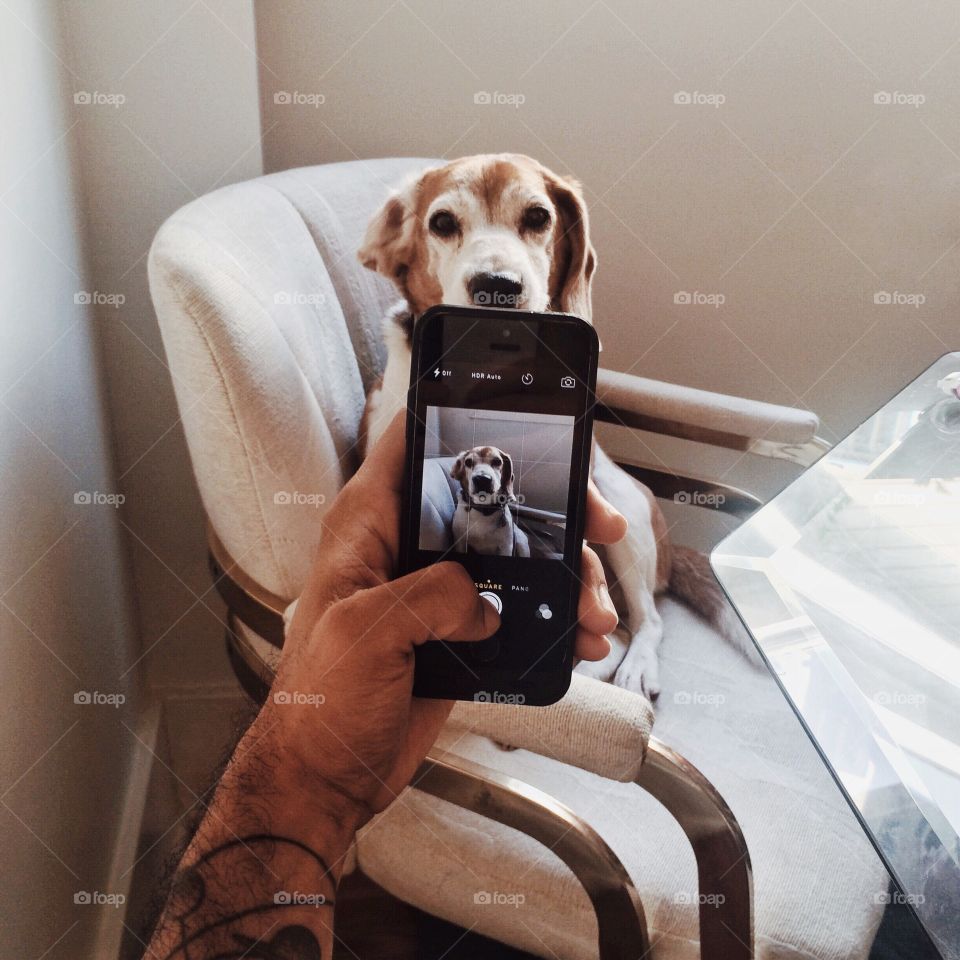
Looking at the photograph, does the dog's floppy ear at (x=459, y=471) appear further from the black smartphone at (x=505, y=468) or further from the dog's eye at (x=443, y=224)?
the dog's eye at (x=443, y=224)

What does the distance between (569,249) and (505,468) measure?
1.67 ft

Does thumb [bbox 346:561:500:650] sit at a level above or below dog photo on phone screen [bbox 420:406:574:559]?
below

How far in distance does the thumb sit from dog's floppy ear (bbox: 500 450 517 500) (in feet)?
0.22

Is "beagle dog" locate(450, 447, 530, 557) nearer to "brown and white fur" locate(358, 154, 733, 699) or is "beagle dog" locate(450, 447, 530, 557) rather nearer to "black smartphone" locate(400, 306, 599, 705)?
"black smartphone" locate(400, 306, 599, 705)

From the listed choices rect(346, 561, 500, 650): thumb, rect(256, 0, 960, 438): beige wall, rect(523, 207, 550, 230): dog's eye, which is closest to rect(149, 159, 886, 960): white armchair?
rect(346, 561, 500, 650): thumb

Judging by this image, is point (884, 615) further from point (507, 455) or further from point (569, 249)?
point (569, 249)

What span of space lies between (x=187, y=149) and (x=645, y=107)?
2.46 feet

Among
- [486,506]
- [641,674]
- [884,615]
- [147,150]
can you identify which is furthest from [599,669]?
[147,150]

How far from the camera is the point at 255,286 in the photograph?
2.54 ft

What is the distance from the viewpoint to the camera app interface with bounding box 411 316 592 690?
0.62m

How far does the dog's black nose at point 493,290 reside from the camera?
88cm

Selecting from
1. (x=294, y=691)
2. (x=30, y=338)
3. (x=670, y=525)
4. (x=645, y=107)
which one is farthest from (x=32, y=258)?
(x=670, y=525)

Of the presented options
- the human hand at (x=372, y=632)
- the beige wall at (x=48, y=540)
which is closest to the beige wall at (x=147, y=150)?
the beige wall at (x=48, y=540)

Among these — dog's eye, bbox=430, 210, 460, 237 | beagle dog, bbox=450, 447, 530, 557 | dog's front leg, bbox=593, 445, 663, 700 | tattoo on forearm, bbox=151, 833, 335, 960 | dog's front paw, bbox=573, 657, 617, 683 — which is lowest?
dog's front paw, bbox=573, 657, 617, 683
